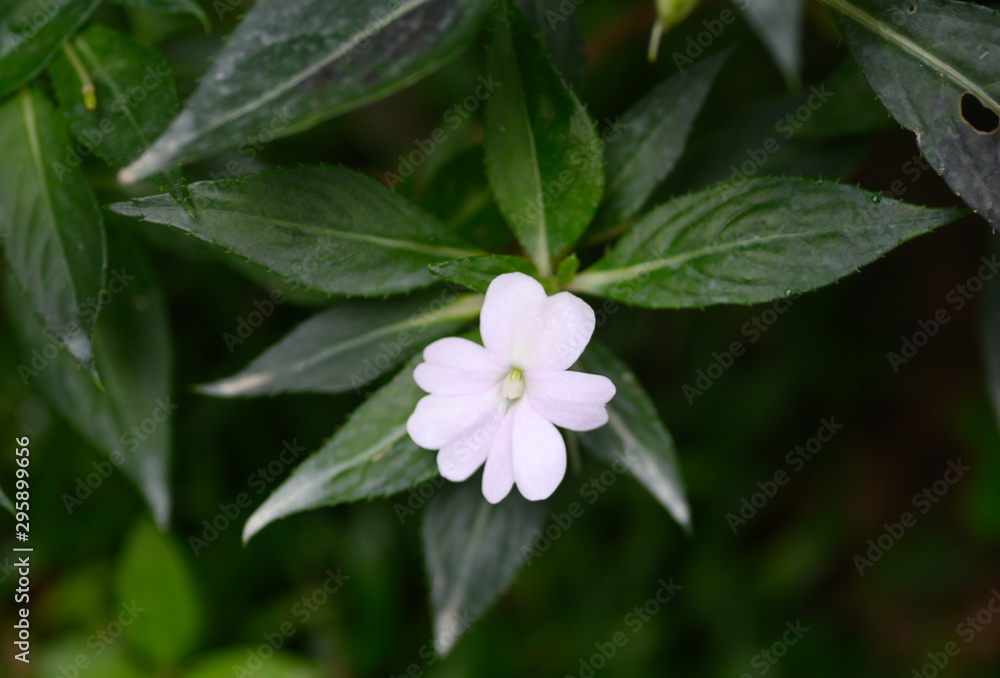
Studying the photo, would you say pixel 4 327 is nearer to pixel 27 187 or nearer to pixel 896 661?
pixel 27 187

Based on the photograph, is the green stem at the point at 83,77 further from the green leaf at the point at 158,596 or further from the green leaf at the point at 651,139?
the green leaf at the point at 158,596

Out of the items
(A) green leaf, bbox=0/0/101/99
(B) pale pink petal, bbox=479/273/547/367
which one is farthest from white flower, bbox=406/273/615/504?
(A) green leaf, bbox=0/0/101/99

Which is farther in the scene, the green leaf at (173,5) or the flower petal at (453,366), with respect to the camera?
the green leaf at (173,5)

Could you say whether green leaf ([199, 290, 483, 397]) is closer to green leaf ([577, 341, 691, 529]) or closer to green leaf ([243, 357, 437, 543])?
green leaf ([243, 357, 437, 543])

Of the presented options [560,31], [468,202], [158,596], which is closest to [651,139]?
[560,31]

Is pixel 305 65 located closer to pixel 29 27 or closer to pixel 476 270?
pixel 476 270

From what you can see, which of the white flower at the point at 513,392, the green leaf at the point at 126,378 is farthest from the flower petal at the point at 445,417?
the green leaf at the point at 126,378
